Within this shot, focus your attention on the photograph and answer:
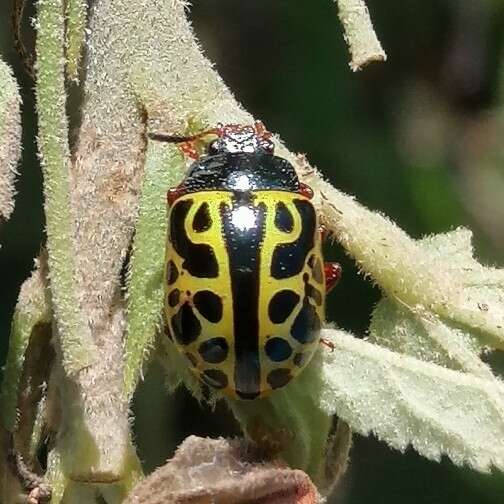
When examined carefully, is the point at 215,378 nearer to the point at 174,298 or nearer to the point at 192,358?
the point at 192,358

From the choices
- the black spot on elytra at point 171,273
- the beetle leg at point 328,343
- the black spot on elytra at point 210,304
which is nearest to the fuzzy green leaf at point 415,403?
the beetle leg at point 328,343

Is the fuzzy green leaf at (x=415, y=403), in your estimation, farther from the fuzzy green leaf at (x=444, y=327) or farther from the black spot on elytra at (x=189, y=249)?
the black spot on elytra at (x=189, y=249)

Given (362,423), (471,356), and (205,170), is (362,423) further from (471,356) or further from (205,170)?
(205,170)

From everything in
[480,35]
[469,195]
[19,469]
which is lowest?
[469,195]

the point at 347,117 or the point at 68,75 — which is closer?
the point at 68,75

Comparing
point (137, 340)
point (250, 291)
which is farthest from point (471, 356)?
point (137, 340)

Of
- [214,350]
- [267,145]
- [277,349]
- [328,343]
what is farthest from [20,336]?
[267,145]
